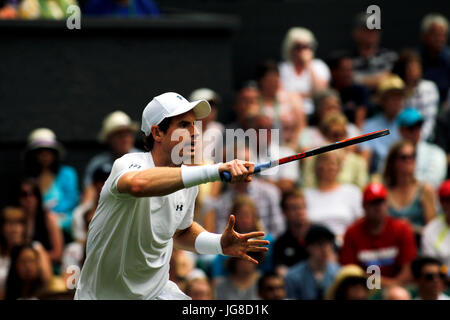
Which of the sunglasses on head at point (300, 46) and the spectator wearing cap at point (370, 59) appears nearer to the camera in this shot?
the sunglasses on head at point (300, 46)

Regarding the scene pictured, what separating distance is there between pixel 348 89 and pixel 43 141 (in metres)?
3.49

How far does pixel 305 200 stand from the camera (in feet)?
33.7

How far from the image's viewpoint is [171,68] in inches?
461

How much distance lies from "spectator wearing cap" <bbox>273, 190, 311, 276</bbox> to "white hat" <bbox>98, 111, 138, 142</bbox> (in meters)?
1.76

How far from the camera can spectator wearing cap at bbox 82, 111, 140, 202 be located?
10.5m

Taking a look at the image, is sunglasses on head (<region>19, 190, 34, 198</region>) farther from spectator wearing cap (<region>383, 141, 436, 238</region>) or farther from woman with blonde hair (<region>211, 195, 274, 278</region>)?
spectator wearing cap (<region>383, 141, 436, 238</region>)

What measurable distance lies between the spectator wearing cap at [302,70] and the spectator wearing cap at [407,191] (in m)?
1.78

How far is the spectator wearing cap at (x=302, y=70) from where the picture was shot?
1192cm

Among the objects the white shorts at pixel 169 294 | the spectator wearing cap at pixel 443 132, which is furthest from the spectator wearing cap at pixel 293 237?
the white shorts at pixel 169 294

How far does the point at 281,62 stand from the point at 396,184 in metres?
3.16

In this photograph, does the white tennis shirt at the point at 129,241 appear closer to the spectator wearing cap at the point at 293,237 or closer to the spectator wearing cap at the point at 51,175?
the spectator wearing cap at the point at 293,237

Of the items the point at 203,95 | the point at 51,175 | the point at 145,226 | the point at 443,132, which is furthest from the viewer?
the point at 443,132

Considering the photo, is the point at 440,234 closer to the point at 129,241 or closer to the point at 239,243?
the point at 239,243

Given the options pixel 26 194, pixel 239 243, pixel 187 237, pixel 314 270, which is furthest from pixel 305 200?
pixel 239 243
